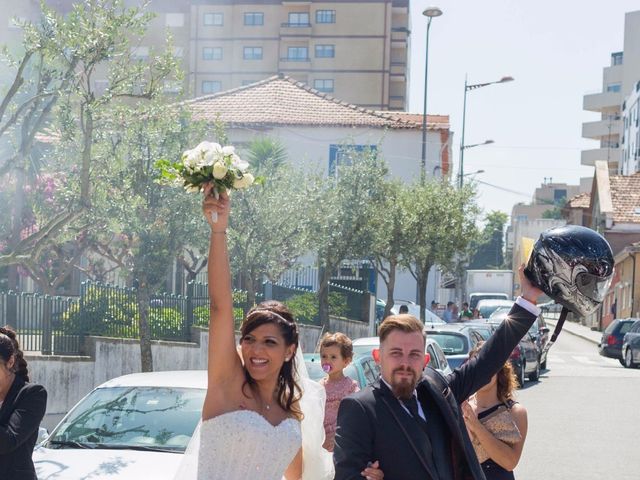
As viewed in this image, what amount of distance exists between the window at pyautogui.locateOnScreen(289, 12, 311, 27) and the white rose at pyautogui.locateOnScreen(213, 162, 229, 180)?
73.1 metres

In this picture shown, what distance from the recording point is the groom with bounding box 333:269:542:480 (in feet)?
12.1

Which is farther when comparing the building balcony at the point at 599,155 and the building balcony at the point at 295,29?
the building balcony at the point at 599,155

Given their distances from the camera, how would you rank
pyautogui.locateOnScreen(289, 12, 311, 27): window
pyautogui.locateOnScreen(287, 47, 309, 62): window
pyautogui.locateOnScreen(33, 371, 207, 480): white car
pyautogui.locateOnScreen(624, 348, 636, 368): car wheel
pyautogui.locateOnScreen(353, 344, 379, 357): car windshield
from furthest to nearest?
pyautogui.locateOnScreen(289, 12, 311, 27): window → pyautogui.locateOnScreen(287, 47, 309, 62): window → pyautogui.locateOnScreen(624, 348, 636, 368): car wheel → pyautogui.locateOnScreen(353, 344, 379, 357): car windshield → pyautogui.locateOnScreen(33, 371, 207, 480): white car

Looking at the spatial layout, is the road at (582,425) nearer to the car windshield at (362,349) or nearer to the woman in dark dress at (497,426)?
the car windshield at (362,349)

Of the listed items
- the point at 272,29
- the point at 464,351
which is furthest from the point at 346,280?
the point at 272,29

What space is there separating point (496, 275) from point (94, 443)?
53.6 meters

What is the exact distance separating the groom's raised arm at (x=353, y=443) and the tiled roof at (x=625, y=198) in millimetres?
51299

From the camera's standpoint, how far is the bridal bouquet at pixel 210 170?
154 inches

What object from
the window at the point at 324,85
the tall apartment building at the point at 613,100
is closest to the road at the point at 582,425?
the window at the point at 324,85

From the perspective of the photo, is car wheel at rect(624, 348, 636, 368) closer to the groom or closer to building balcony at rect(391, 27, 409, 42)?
the groom

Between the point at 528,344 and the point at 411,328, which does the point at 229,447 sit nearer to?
the point at 411,328

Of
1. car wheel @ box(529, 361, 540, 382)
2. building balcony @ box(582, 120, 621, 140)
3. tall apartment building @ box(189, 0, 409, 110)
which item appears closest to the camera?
car wheel @ box(529, 361, 540, 382)

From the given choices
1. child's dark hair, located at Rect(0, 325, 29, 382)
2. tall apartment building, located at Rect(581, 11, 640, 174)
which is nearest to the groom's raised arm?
child's dark hair, located at Rect(0, 325, 29, 382)

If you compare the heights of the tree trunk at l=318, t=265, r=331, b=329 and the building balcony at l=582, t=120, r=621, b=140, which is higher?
the building balcony at l=582, t=120, r=621, b=140
